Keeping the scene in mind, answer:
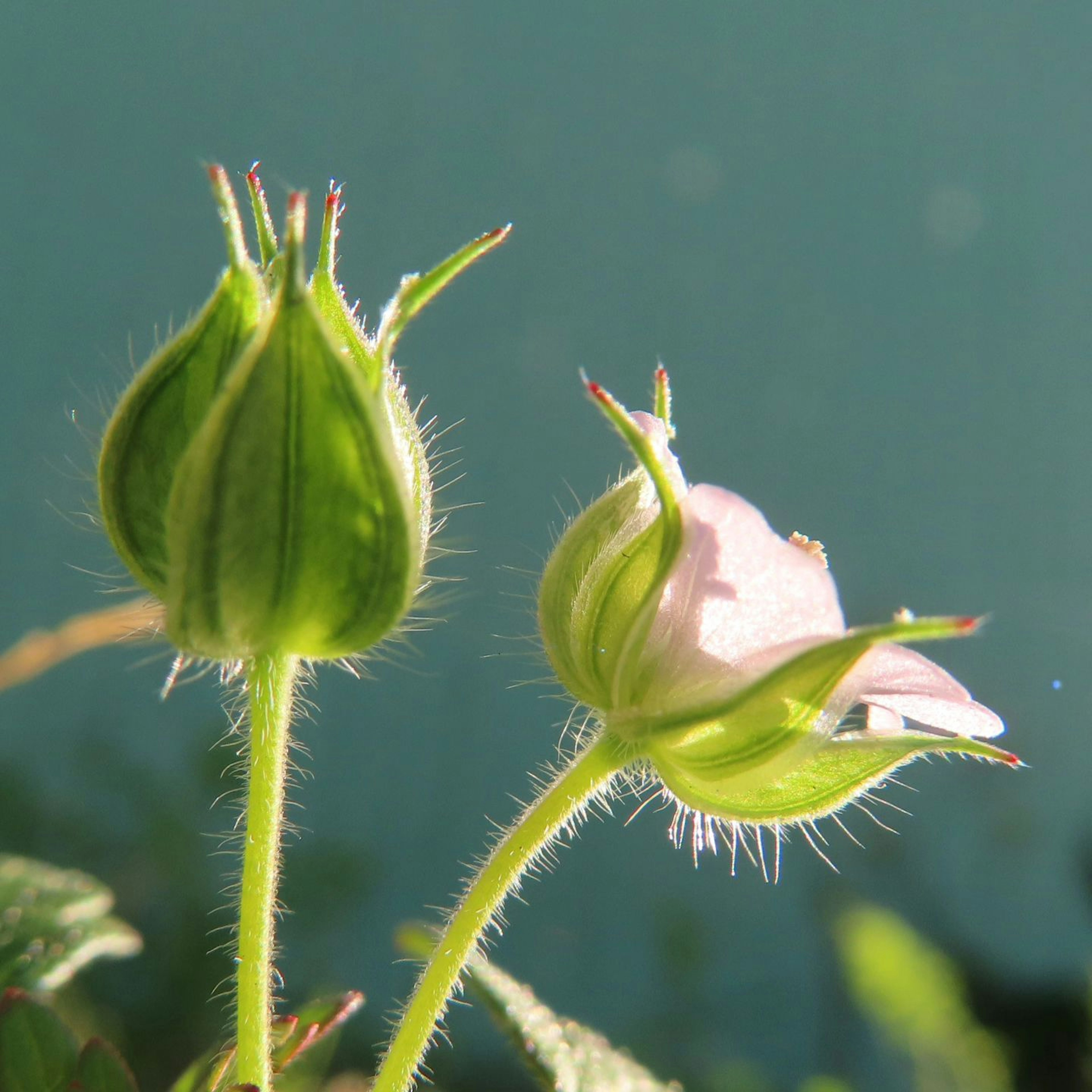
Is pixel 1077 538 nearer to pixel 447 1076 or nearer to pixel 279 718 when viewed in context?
pixel 447 1076

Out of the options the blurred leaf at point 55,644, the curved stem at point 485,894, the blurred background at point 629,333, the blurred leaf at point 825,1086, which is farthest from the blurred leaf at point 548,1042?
the blurred background at point 629,333

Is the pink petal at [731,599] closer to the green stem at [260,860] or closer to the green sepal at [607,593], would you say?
the green sepal at [607,593]

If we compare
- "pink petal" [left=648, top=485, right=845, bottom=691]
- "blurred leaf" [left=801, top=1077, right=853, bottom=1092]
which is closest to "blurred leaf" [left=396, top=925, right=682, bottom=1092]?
"pink petal" [left=648, top=485, right=845, bottom=691]

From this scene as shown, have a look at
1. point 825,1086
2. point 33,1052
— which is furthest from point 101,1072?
point 825,1086

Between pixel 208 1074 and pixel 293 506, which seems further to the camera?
pixel 208 1074

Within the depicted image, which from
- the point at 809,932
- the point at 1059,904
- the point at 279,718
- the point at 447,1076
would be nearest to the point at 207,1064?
the point at 279,718

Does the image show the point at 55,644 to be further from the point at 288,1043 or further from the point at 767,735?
the point at 767,735

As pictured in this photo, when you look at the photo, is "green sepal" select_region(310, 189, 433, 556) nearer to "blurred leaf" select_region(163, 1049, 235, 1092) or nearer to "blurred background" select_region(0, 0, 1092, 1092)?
"blurred leaf" select_region(163, 1049, 235, 1092)
